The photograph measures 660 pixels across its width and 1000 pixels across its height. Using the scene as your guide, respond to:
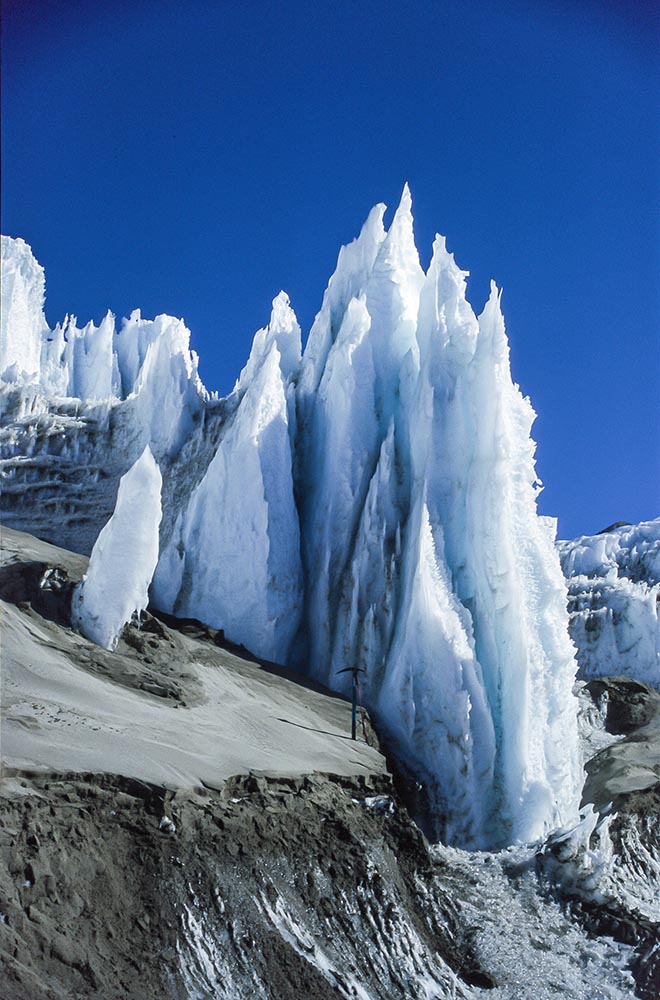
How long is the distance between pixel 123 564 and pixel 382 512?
7848 mm

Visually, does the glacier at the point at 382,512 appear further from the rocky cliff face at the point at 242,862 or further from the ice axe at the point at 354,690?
the rocky cliff face at the point at 242,862

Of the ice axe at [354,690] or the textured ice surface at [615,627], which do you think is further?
the textured ice surface at [615,627]

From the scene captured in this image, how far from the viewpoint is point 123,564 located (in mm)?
22906

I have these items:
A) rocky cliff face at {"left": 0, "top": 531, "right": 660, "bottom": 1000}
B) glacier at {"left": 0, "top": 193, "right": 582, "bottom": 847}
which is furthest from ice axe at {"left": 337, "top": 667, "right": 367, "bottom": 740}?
glacier at {"left": 0, "top": 193, "right": 582, "bottom": 847}

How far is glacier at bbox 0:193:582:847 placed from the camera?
24062 millimetres

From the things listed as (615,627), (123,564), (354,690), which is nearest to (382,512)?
(354,690)

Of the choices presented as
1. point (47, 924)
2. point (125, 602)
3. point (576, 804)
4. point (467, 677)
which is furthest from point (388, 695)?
point (47, 924)

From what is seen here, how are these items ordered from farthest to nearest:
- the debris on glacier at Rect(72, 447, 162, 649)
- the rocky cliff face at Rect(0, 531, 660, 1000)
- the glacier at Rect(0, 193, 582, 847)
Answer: the glacier at Rect(0, 193, 582, 847)
the debris on glacier at Rect(72, 447, 162, 649)
the rocky cliff face at Rect(0, 531, 660, 1000)

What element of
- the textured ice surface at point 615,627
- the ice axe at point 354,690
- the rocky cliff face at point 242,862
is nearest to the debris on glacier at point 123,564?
the rocky cliff face at point 242,862

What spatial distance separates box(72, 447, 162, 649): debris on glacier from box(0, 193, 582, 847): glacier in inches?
189

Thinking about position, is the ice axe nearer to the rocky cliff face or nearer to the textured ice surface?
the rocky cliff face

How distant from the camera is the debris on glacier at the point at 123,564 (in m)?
22.7

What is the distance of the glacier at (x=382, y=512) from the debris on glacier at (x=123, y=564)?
15.8 ft

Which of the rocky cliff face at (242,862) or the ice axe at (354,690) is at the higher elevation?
the ice axe at (354,690)
